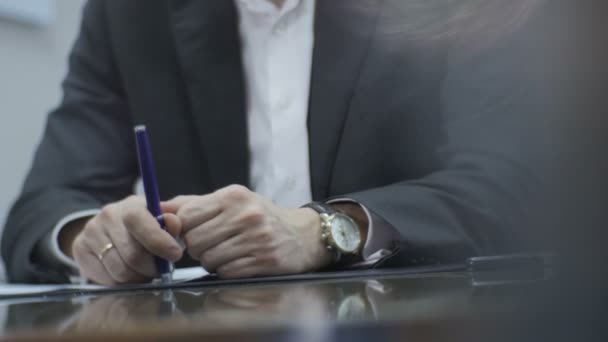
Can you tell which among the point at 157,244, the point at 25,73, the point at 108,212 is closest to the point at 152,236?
the point at 157,244

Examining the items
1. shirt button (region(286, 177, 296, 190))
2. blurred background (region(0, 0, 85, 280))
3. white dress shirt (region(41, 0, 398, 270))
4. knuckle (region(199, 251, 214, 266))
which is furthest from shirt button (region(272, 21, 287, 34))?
blurred background (region(0, 0, 85, 280))

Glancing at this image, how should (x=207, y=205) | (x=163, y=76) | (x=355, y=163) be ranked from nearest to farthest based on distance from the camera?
(x=207, y=205), (x=355, y=163), (x=163, y=76)

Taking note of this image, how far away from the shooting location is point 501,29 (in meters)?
0.16

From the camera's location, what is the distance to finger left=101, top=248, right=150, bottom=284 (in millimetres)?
696

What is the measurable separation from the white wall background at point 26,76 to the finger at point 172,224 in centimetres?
103

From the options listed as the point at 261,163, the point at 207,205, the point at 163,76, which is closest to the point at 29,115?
the point at 163,76

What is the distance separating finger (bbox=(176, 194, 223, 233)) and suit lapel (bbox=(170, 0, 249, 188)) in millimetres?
314

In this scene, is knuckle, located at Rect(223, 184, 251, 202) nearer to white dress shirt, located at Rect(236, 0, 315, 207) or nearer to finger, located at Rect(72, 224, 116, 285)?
finger, located at Rect(72, 224, 116, 285)

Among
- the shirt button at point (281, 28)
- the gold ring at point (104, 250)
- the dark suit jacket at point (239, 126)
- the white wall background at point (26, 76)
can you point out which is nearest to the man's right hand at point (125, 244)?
the gold ring at point (104, 250)

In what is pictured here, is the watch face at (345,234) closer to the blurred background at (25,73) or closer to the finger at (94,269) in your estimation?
the finger at (94,269)

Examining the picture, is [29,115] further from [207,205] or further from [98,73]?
[207,205]

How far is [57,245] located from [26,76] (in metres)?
0.88

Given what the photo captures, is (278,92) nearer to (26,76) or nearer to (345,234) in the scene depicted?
(345,234)

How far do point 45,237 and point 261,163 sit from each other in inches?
11.4
